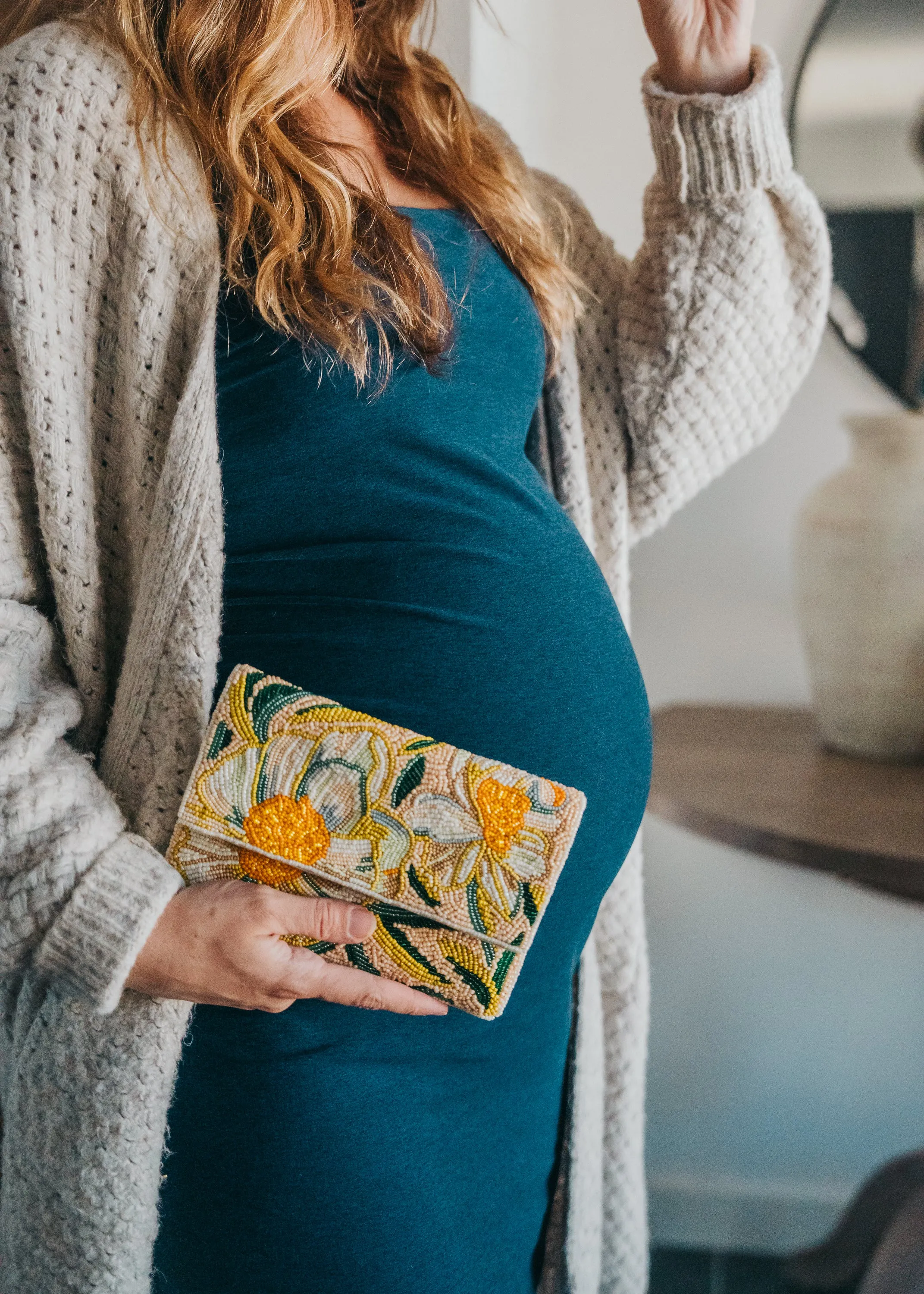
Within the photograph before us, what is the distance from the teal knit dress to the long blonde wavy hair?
0.03 meters

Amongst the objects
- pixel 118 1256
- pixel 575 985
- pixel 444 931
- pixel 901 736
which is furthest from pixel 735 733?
pixel 118 1256

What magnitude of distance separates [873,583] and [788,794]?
0.81 ft

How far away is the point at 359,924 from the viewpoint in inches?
20.7

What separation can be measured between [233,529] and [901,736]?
2.50 ft

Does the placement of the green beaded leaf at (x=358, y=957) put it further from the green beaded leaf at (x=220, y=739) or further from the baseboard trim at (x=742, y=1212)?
the baseboard trim at (x=742, y=1212)

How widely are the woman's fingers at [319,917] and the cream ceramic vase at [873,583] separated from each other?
677mm

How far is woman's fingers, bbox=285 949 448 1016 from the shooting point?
0.52 m

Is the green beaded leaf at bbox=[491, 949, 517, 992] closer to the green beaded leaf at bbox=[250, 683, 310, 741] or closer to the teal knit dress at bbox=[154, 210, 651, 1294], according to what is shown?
the teal knit dress at bbox=[154, 210, 651, 1294]

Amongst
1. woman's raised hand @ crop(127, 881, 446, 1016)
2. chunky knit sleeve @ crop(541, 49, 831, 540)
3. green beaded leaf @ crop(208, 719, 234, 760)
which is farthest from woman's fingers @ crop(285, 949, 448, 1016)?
chunky knit sleeve @ crop(541, 49, 831, 540)

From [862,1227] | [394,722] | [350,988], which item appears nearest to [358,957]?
[350,988]

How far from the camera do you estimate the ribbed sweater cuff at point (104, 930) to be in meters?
0.49

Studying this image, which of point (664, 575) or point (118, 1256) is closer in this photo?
point (118, 1256)

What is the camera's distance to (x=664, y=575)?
1.14 metres

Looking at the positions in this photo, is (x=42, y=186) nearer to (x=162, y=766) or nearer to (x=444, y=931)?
(x=162, y=766)
